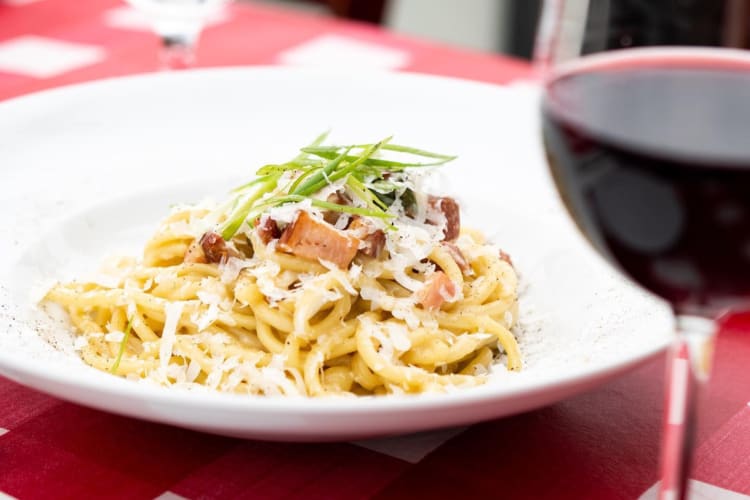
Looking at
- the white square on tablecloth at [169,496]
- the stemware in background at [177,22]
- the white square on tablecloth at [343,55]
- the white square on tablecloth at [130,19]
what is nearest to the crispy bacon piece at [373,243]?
the white square on tablecloth at [169,496]

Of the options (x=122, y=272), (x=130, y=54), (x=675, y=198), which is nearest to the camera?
(x=675, y=198)

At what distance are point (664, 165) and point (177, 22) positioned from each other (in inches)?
63.2

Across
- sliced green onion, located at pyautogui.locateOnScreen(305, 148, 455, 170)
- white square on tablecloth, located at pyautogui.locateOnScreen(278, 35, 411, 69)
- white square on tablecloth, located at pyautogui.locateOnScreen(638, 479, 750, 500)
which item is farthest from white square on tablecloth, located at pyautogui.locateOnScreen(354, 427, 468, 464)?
white square on tablecloth, located at pyautogui.locateOnScreen(278, 35, 411, 69)

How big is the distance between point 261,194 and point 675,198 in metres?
0.80

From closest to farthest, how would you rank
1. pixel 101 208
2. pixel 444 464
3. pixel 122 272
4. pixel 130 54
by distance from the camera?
1. pixel 444 464
2. pixel 122 272
3. pixel 101 208
4. pixel 130 54

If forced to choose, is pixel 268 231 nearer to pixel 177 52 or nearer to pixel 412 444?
pixel 412 444

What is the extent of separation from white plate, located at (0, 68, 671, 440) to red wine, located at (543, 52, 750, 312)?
0.73ft

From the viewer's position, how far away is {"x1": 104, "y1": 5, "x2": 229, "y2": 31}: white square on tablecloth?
8.80 ft

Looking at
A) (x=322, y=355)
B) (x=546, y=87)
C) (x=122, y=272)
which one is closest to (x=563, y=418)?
(x=322, y=355)

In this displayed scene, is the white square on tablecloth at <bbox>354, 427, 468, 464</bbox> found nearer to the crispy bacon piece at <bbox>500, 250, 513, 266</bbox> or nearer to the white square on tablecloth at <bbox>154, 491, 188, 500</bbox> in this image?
the white square on tablecloth at <bbox>154, 491, 188, 500</bbox>

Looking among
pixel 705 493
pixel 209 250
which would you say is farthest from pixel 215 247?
pixel 705 493

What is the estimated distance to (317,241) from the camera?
52.9 inches

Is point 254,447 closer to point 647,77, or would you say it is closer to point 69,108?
point 647,77

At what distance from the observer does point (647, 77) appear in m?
0.79
